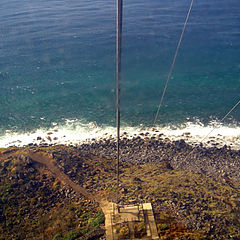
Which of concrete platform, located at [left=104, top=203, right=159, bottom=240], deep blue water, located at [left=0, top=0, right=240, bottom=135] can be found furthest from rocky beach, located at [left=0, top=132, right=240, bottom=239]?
deep blue water, located at [left=0, top=0, right=240, bottom=135]

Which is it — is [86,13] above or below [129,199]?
above

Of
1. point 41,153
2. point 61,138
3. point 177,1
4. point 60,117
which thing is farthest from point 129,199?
point 177,1

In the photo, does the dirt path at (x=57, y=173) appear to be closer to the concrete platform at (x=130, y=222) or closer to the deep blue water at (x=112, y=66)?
the concrete platform at (x=130, y=222)

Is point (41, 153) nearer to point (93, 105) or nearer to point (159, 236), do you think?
point (93, 105)

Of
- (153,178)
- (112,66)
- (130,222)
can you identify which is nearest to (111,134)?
(153,178)

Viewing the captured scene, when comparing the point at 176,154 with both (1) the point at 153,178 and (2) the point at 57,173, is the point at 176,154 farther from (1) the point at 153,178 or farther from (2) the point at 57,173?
(2) the point at 57,173

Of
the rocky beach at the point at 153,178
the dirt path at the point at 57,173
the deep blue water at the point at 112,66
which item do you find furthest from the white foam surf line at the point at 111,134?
the dirt path at the point at 57,173

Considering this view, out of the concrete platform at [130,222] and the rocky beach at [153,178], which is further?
the rocky beach at [153,178]
